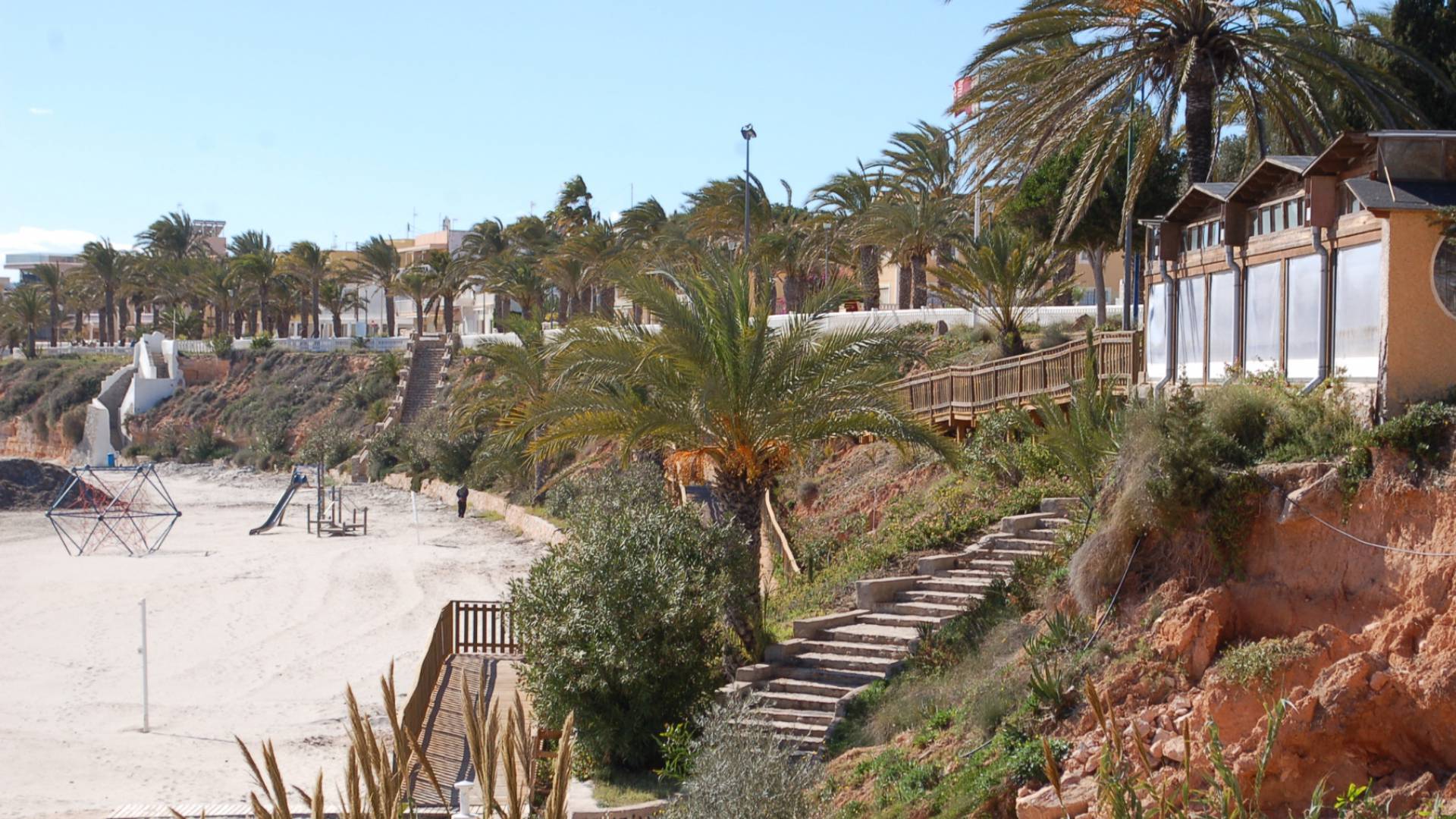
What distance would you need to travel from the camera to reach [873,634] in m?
15.8

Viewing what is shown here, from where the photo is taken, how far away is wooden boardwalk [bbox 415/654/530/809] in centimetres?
1385

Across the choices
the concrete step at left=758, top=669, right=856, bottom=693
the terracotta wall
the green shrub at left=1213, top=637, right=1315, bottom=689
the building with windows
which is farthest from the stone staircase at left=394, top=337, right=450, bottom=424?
the green shrub at left=1213, top=637, right=1315, bottom=689

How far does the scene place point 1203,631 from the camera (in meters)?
11.7

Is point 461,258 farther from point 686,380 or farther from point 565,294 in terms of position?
point 686,380

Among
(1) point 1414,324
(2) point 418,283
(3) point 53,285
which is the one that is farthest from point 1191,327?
(3) point 53,285

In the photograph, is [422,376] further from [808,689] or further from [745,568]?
[808,689]

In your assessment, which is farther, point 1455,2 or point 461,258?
point 461,258

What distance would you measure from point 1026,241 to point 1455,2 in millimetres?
9313

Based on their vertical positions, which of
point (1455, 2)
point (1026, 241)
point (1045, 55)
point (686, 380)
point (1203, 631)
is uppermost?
point (1455, 2)

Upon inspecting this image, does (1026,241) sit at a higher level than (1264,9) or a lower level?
lower

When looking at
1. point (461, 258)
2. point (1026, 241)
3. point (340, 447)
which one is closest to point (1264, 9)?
point (1026, 241)

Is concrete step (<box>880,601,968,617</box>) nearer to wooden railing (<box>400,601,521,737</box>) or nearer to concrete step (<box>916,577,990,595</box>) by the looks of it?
concrete step (<box>916,577,990,595</box>)

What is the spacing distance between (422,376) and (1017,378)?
4425 cm

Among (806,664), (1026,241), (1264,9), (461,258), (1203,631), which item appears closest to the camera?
(1203,631)
